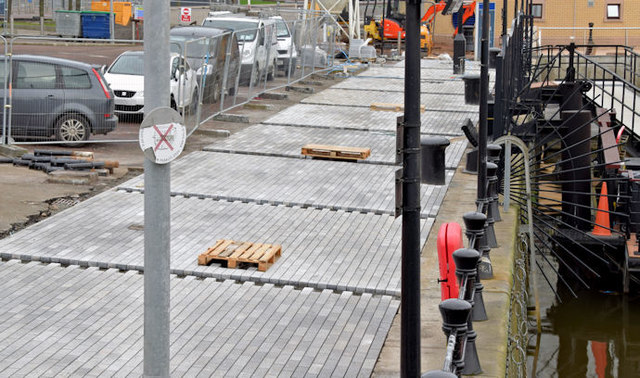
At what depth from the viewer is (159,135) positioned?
7223 mm

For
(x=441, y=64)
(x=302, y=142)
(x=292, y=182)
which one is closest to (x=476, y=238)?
(x=292, y=182)

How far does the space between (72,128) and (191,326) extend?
943 cm

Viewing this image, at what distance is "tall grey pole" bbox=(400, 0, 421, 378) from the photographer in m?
7.24

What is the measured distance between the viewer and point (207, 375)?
8750 mm

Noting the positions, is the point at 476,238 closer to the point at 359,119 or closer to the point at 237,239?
the point at 237,239

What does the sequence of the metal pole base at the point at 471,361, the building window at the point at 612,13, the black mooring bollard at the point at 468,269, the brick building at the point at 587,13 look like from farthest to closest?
the building window at the point at 612,13, the brick building at the point at 587,13, the metal pole base at the point at 471,361, the black mooring bollard at the point at 468,269

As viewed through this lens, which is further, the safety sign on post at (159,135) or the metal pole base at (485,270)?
the metal pole base at (485,270)

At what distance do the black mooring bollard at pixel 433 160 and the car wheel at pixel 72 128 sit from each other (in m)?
11.7

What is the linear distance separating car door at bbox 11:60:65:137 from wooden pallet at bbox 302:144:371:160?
15.2 ft

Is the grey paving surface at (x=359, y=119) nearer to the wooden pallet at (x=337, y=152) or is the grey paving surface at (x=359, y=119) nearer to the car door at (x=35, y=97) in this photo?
the wooden pallet at (x=337, y=152)

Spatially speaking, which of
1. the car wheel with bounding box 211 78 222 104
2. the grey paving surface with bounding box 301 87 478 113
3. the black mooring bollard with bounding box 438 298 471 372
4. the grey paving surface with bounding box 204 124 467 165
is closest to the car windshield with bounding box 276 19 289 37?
the grey paving surface with bounding box 301 87 478 113

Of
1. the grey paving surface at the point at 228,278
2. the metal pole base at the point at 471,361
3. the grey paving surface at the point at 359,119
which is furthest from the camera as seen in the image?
the grey paving surface at the point at 359,119

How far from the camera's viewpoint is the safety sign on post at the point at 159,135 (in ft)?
23.6

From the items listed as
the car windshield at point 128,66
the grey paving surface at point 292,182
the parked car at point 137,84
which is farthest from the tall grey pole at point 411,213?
the car windshield at point 128,66
